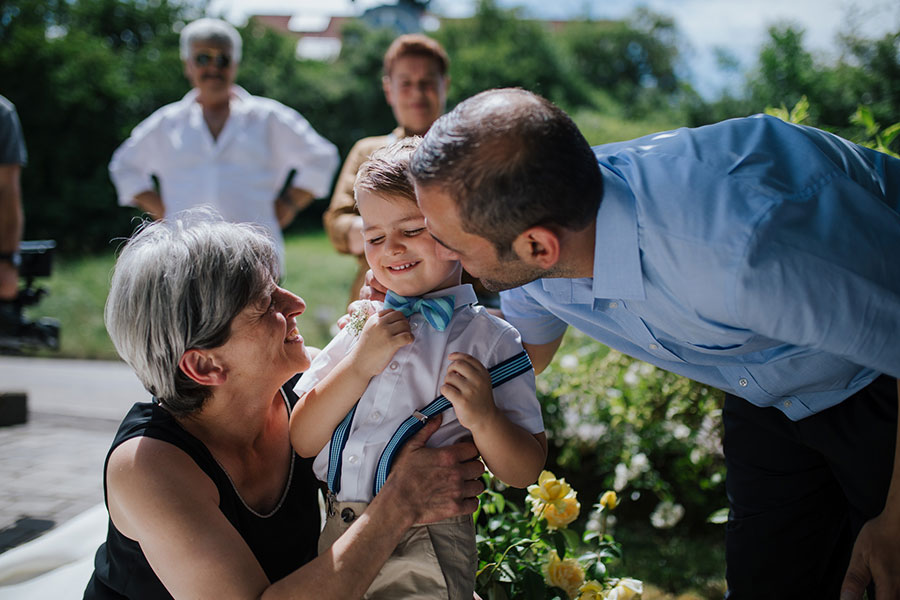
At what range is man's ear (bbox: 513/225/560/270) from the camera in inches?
64.2

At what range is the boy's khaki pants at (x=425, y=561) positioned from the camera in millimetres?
1794

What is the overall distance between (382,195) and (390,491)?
70 centimetres

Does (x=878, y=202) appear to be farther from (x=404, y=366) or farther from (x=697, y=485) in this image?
(x=697, y=485)

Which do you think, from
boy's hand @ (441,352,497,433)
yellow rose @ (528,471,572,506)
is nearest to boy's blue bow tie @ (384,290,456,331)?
boy's hand @ (441,352,497,433)

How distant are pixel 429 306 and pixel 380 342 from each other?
148mm

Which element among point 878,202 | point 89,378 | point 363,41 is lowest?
point 89,378

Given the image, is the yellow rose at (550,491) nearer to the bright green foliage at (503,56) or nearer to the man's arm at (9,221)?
the man's arm at (9,221)

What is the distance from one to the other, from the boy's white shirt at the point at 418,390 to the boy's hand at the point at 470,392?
0.36 ft

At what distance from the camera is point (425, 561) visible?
5.91 feet

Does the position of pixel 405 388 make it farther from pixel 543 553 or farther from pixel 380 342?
pixel 543 553

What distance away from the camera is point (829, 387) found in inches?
74.7

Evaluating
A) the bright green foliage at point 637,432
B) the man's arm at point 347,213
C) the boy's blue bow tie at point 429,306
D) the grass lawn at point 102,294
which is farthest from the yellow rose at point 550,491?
the grass lawn at point 102,294

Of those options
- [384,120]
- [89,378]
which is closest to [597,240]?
[89,378]

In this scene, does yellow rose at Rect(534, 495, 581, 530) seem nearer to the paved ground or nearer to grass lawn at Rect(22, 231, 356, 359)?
the paved ground
